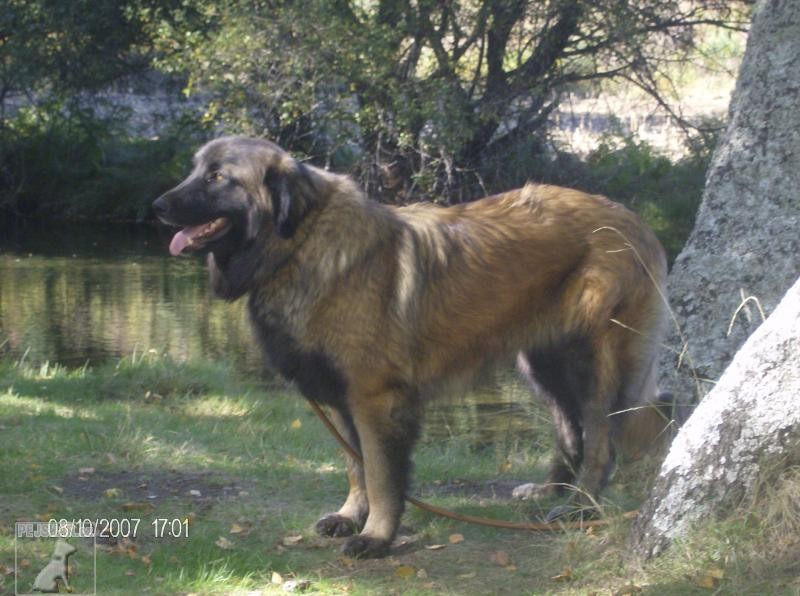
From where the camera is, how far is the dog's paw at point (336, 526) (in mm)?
5590

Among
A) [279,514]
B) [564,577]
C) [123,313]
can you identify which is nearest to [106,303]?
[123,313]

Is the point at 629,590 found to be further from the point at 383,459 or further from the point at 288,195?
the point at 288,195

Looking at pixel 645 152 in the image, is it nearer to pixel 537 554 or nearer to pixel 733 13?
pixel 733 13

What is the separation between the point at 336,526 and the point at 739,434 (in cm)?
204

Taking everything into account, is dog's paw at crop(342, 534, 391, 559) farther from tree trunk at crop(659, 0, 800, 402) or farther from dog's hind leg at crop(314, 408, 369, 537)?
tree trunk at crop(659, 0, 800, 402)

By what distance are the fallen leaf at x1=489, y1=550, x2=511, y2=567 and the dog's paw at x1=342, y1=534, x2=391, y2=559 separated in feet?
1.59

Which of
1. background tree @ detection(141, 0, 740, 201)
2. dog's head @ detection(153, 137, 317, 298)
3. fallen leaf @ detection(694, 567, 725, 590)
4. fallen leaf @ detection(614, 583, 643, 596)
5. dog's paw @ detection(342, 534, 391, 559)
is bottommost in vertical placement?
dog's paw @ detection(342, 534, 391, 559)

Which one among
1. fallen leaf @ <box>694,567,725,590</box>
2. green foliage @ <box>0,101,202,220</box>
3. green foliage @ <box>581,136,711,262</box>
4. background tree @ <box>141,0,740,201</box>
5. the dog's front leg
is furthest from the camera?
green foliage @ <box>0,101,202,220</box>

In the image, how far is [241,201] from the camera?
5.33m

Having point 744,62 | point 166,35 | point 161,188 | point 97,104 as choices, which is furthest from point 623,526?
point 97,104

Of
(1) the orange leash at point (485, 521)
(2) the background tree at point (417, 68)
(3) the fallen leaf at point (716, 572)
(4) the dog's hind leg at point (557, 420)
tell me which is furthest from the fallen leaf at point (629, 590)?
(2) the background tree at point (417, 68)

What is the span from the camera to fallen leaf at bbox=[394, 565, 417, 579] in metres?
5.07

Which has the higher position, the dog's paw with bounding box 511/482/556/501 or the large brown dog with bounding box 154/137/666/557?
the large brown dog with bounding box 154/137/666/557

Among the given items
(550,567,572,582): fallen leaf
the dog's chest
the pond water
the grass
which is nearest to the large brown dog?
the dog's chest
